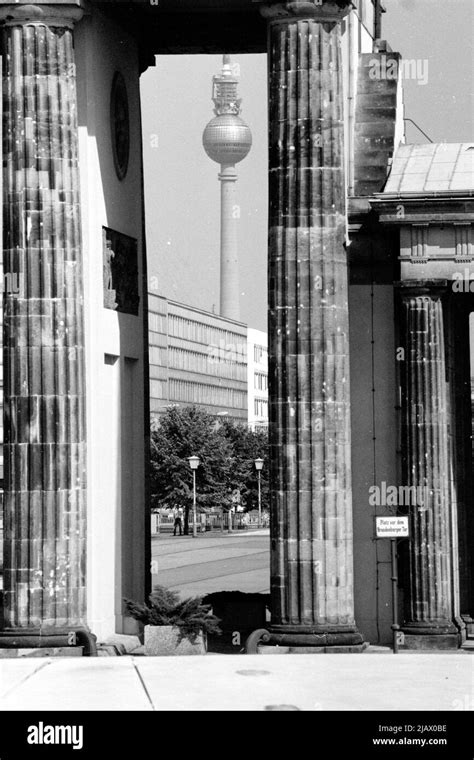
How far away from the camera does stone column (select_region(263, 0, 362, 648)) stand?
32.9 meters

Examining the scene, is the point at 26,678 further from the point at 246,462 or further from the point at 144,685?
the point at 246,462

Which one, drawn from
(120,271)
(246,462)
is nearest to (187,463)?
(246,462)

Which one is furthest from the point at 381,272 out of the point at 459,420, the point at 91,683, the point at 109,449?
the point at 91,683

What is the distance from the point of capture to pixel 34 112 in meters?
33.4

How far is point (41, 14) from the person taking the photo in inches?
1320

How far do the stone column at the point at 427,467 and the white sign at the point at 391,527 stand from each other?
0.94ft

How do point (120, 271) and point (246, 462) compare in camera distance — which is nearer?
point (120, 271)

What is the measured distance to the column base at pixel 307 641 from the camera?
32594 mm

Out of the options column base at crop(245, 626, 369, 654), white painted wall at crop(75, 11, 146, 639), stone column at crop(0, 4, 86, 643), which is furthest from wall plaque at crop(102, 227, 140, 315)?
column base at crop(245, 626, 369, 654)

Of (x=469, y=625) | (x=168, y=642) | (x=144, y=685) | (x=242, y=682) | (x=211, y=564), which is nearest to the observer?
(x=144, y=685)

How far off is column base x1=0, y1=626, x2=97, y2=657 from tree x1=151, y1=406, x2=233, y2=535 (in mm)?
113704

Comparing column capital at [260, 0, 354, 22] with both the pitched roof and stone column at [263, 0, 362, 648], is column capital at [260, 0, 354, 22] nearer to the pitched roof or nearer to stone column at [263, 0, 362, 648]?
stone column at [263, 0, 362, 648]

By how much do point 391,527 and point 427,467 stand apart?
1448mm
